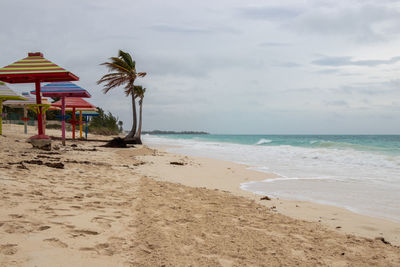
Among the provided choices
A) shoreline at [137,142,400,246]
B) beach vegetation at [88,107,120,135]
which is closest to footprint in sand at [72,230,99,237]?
shoreline at [137,142,400,246]

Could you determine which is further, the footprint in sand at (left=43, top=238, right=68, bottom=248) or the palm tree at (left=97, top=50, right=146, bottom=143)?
the palm tree at (left=97, top=50, right=146, bottom=143)

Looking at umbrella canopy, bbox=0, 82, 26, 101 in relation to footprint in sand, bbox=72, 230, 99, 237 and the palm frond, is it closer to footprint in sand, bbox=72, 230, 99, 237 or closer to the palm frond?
the palm frond

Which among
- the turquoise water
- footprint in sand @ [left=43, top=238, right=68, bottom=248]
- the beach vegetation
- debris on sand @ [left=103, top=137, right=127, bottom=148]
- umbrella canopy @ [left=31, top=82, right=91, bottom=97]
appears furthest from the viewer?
the beach vegetation

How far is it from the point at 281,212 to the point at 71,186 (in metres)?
3.35

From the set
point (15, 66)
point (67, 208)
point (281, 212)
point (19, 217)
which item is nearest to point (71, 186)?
point (67, 208)

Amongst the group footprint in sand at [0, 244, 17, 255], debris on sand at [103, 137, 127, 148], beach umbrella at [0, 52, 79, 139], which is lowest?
footprint in sand at [0, 244, 17, 255]

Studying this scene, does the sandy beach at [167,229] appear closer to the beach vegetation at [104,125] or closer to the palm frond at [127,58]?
the palm frond at [127,58]

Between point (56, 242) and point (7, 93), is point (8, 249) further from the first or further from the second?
point (7, 93)

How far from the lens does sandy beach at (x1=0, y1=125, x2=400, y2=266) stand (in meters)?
2.43

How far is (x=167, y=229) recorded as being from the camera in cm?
319

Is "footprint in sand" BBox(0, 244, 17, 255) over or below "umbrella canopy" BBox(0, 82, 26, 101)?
below

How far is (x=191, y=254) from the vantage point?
2.57 meters

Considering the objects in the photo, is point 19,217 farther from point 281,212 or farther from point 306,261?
point 281,212

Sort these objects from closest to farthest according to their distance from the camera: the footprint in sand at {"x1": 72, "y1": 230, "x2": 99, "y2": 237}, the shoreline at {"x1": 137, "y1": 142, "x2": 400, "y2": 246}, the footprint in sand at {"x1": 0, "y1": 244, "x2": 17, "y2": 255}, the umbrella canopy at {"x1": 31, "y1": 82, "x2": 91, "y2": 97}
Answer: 1. the footprint in sand at {"x1": 0, "y1": 244, "x2": 17, "y2": 255}
2. the footprint in sand at {"x1": 72, "y1": 230, "x2": 99, "y2": 237}
3. the shoreline at {"x1": 137, "y1": 142, "x2": 400, "y2": 246}
4. the umbrella canopy at {"x1": 31, "y1": 82, "x2": 91, "y2": 97}
